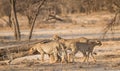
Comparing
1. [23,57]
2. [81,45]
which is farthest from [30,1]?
[81,45]

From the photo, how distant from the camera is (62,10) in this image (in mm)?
65688

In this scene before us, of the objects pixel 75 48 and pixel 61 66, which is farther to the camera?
pixel 75 48

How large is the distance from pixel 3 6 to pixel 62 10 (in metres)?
21.6

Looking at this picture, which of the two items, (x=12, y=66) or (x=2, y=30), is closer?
(x=12, y=66)

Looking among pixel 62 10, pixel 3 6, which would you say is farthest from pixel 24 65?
pixel 62 10

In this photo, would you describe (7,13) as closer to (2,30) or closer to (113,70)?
(2,30)

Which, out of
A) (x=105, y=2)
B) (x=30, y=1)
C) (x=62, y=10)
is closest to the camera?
(x=105, y=2)

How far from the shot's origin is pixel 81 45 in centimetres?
1650

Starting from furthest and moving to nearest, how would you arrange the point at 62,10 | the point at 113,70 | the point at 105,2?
1. the point at 62,10
2. the point at 105,2
3. the point at 113,70

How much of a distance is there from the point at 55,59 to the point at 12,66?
4.79ft

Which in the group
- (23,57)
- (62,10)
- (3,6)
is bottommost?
(62,10)

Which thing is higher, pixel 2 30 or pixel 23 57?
pixel 23 57

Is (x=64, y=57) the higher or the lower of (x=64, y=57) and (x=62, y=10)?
the higher

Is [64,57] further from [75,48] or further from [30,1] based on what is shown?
[30,1]
